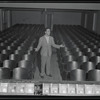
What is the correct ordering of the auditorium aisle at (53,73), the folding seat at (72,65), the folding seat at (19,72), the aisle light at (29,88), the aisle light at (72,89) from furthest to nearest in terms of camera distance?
the auditorium aisle at (53,73) < the folding seat at (72,65) < the folding seat at (19,72) < the aisle light at (72,89) < the aisle light at (29,88)

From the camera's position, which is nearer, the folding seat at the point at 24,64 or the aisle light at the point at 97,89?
the aisle light at the point at 97,89

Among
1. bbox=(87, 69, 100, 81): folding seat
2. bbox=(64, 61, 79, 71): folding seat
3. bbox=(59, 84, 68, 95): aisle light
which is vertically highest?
bbox=(64, 61, 79, 71): folding seat

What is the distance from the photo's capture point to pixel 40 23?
25.2 m

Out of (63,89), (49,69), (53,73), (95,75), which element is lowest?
(63,89)

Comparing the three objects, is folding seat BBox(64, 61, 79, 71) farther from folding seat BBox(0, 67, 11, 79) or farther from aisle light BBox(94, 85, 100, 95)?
aisle light BBox(94, 85, 100, 95)

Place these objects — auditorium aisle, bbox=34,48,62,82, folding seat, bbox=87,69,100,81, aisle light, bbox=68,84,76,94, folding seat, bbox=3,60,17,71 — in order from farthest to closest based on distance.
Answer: auditorium aisle, bbox=34,48,62,82
folding seat, bbox=3,60,17,71
folding seat, bbox=87,69,100,81
aisle light, bbox=68,84,76,94

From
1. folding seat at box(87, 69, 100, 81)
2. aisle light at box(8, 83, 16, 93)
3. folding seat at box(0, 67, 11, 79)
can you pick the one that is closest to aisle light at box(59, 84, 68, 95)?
aisle light at box(8, 83, 16, 93)

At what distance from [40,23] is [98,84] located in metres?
21.4

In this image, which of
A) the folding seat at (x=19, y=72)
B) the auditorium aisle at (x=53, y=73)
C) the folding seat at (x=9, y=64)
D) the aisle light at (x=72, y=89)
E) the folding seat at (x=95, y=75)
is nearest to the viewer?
the aisle light at (x=72, y=89)

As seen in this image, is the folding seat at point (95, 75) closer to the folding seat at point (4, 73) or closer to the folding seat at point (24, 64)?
the folding seat at point (24, 64)

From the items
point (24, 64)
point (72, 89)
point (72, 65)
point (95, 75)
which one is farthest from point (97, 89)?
point (24, 64)

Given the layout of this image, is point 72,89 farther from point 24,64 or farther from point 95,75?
point 24,64

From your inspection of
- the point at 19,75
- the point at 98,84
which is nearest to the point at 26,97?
the point at 98,84

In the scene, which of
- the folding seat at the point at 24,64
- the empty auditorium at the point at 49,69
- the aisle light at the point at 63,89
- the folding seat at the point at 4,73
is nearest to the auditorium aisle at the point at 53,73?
the empty auditorium at the point at 49,69
